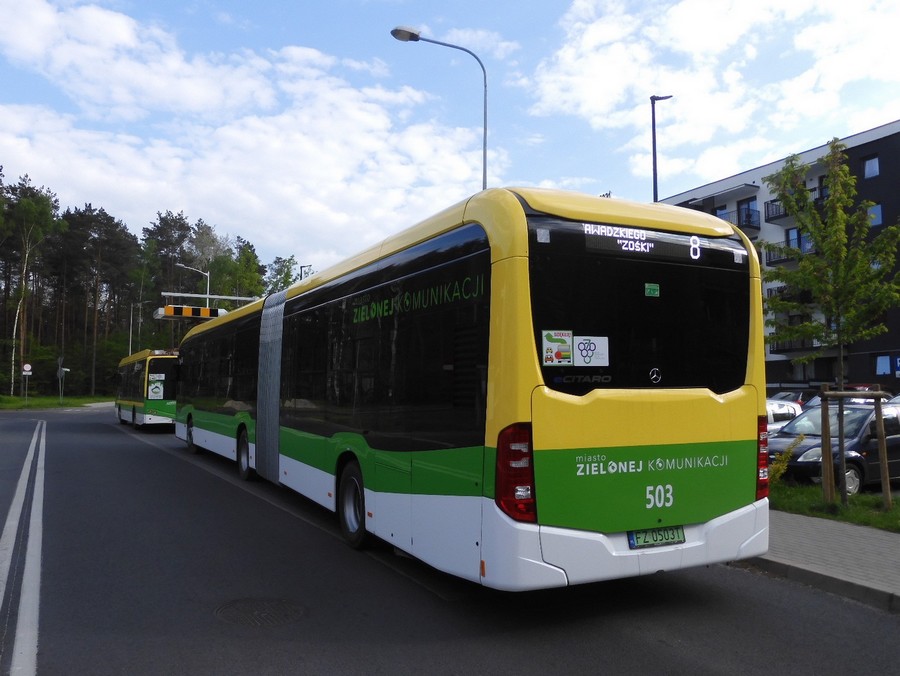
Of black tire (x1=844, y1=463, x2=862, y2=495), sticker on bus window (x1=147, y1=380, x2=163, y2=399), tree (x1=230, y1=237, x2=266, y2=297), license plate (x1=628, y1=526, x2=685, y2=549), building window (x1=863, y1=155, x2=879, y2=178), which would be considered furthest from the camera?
tree (x1=230, y1=237, x2=266, y2=297)

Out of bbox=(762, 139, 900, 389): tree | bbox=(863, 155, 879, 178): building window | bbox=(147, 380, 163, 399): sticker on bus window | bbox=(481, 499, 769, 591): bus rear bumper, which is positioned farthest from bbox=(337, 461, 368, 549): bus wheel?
bbox=(863, 155, 879, 178): building window

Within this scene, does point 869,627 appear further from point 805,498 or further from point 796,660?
point 805,498

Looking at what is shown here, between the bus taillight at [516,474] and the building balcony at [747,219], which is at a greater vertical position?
the building balcony at [747,219]

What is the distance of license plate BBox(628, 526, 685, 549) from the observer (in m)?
5.11

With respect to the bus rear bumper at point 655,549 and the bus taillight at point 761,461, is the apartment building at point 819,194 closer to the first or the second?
the bus taillight at point 761,461

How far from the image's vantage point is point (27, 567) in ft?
22.1

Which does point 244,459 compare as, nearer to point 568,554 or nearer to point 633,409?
point 568,554

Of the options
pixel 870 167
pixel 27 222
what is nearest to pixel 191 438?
pixel 870 167

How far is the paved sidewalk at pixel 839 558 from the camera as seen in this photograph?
5.91 meters

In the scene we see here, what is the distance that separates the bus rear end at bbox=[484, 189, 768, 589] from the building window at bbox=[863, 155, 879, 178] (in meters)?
40.8

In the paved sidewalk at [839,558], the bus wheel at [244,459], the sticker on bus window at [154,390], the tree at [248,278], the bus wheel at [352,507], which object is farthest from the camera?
the tree at [248,278]

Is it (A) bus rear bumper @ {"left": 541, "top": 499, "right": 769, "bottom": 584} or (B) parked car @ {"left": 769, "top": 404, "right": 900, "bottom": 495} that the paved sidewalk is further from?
(B) parked car @ {"left": 769, "top": 404, "right": 900, "bottom": 495}

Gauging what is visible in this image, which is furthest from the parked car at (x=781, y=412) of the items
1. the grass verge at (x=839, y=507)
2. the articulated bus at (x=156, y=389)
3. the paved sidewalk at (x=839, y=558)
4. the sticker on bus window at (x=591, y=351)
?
the articulated bus at (x=156, y=389)

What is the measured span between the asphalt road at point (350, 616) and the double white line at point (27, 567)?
0.02m
